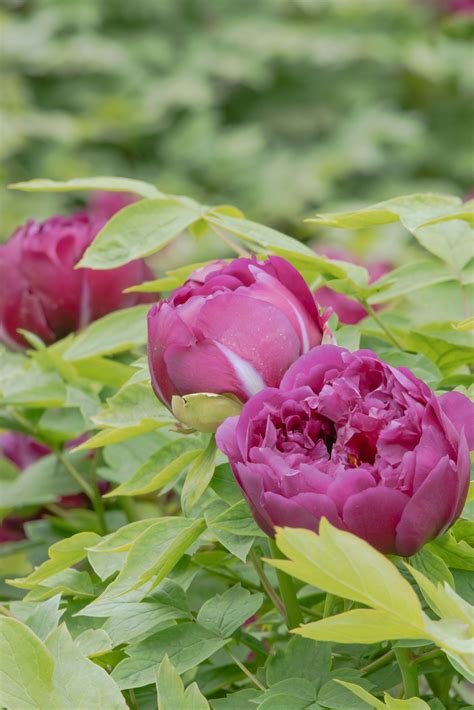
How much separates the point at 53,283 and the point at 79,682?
0.35m

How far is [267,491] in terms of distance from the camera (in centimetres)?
38

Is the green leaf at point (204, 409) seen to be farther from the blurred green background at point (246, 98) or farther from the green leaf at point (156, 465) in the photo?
the blurred green background at point (246, 98)

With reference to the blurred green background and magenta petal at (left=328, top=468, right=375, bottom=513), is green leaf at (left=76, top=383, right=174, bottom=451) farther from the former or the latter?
the blurred green background

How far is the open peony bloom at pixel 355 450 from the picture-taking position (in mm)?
371

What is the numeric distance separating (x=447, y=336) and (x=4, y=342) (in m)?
0.29

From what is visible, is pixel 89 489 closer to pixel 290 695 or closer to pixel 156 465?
pixel 156 465

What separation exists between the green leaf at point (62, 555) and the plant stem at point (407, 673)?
0.43 feet

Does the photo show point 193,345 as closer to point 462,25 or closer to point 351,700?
point 351,700

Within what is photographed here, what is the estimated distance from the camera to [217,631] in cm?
45

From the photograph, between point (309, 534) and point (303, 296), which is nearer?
point (309, 534)

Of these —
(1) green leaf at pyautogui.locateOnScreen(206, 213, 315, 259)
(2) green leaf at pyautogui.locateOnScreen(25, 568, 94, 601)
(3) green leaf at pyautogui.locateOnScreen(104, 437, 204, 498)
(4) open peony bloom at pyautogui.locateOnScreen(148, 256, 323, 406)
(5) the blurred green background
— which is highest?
(4) open peony bloom at pyautogui.locateOnScreen(148, 256, 323, 406)

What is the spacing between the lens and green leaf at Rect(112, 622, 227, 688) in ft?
1.39

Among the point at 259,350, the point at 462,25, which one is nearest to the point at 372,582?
the point at 259,350

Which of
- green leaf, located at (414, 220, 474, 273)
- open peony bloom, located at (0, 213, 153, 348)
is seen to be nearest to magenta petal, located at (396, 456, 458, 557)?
green leaf, located at (414, 220, 474, 273)
